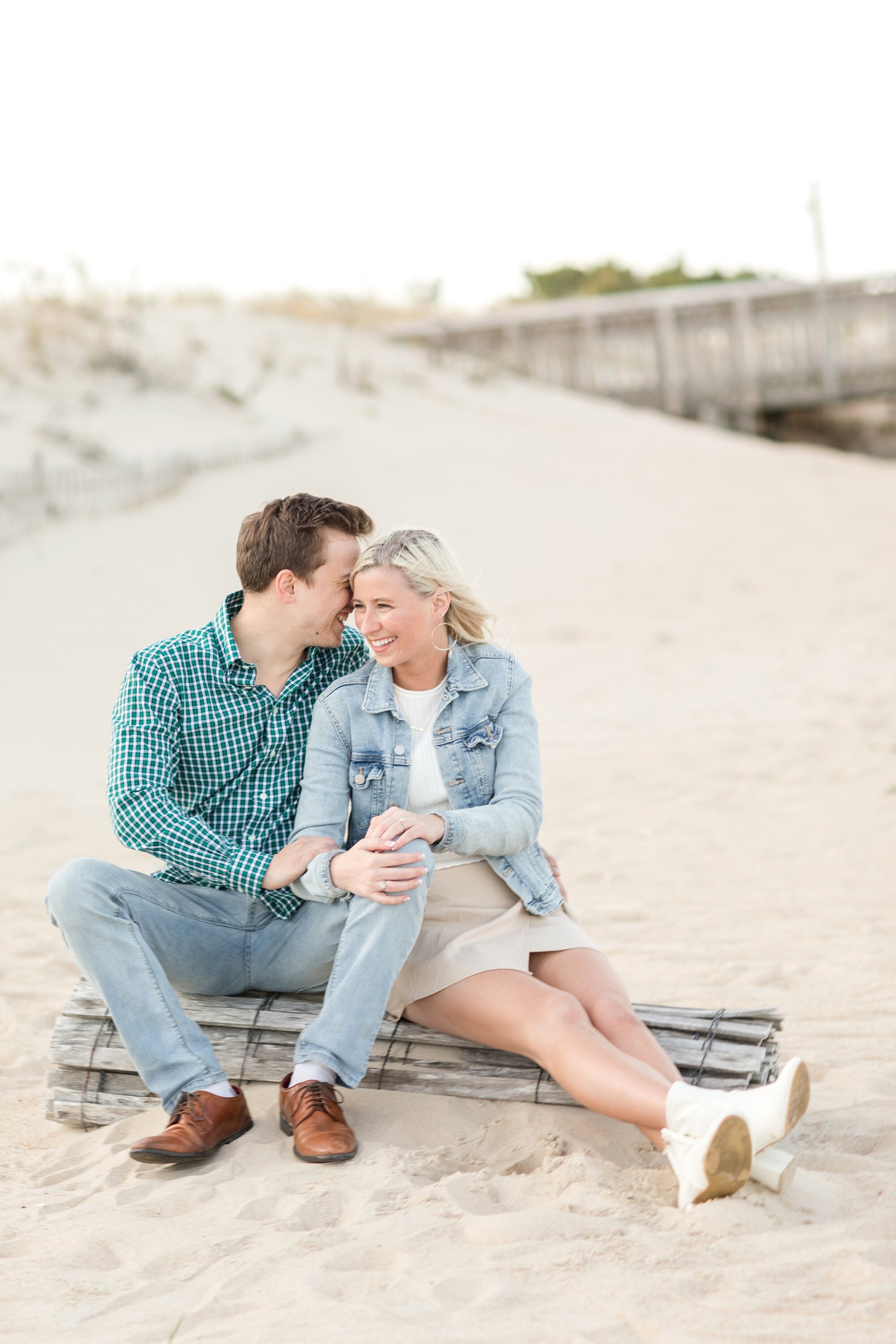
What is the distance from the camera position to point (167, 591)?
10.7 metres

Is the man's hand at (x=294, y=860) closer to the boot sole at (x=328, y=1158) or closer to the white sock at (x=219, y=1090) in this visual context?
the white sock at (x=219, y=1090)

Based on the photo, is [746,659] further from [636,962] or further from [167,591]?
[636,962]

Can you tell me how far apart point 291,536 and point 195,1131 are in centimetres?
148

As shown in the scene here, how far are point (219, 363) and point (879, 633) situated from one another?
972cm

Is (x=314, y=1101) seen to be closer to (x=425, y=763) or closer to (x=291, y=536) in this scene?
A: (x=425, y=763)

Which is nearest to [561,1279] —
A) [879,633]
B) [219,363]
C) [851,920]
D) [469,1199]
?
[469,1199]

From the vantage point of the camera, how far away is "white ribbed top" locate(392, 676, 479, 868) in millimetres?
3350

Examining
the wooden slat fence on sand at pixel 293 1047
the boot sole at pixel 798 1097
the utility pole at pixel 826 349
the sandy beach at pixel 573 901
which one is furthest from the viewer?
the utility pole at pixel 826 349

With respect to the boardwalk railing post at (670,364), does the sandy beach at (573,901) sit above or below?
below

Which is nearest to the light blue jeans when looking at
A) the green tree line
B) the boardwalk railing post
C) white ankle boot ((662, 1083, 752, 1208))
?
white ankle boot ((662, 1083, 752, 1208))

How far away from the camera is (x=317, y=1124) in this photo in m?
2.97

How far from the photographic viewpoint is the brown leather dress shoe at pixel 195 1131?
9.66 ft

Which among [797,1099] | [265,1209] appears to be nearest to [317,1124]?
[265,1209]

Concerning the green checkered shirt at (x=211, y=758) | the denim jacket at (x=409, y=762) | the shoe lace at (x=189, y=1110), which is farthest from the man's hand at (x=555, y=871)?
the shoe lace at (x=189, y=1110)
